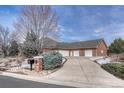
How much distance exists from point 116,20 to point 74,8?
1.81 meters

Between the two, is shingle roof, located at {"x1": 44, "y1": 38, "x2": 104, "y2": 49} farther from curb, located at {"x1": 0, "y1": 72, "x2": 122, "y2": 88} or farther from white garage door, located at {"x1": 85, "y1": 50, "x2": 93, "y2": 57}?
curb, located at {"x1": 0, "y1": 72, "x2": 122, "y2": 88}

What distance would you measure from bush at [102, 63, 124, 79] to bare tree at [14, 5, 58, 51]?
2.86 m

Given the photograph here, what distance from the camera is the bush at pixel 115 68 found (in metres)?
9.25

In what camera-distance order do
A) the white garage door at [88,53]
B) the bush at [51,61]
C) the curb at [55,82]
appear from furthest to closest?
the bush at [51,61]
the white garage door at [88,53]
the curb at [55,82]

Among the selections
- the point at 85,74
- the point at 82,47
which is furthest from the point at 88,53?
the point at 85,74

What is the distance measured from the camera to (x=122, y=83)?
330 inches

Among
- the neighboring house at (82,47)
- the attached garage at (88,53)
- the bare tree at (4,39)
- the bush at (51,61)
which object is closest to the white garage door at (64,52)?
the neighboring house at (82,47)

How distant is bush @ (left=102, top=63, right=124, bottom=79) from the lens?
9.25 m

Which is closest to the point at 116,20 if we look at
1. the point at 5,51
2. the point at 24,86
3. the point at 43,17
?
the point at 43,17

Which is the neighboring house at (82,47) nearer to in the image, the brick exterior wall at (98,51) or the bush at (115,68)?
the brick exterior wall at (98,51)

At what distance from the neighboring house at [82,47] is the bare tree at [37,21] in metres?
0.51

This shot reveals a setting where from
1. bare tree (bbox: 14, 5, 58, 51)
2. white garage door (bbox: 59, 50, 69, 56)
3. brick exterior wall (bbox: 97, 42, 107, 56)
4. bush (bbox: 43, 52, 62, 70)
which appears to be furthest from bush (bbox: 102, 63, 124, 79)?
bare tree (bbox: 14, 5, 58, 51)
